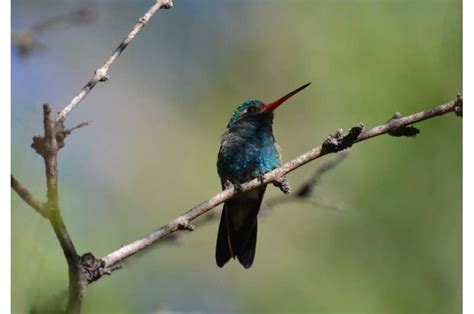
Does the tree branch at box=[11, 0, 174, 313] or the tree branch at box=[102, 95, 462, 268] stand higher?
the tree branch at box=[102, 95, 462, 268]

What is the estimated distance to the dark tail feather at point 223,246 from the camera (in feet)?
6.59

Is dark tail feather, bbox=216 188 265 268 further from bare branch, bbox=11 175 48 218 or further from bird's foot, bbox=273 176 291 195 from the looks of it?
bare branch, bbox=11 175 48 218

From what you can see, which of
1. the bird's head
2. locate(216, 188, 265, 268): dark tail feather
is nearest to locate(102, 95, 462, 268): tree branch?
locate(216, 188, 265, 268): dark tail feather

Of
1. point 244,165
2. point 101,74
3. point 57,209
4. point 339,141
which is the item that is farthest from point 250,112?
point 57,209

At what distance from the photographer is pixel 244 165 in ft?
7.51

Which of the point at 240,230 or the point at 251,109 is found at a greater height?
the point at 251,109

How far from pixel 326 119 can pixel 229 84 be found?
36cm

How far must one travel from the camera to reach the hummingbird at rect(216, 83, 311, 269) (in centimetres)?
208

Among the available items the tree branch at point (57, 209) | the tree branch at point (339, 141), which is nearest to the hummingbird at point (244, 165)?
the tree branch at point (339, 141)

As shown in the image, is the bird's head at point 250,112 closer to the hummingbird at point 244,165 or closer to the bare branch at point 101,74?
the hummingbird at point 244,165

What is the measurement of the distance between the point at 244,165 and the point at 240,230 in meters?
0.26

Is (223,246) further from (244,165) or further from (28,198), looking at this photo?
(28,198)

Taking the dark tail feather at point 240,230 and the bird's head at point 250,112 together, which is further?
the bird's head at point 250,112
